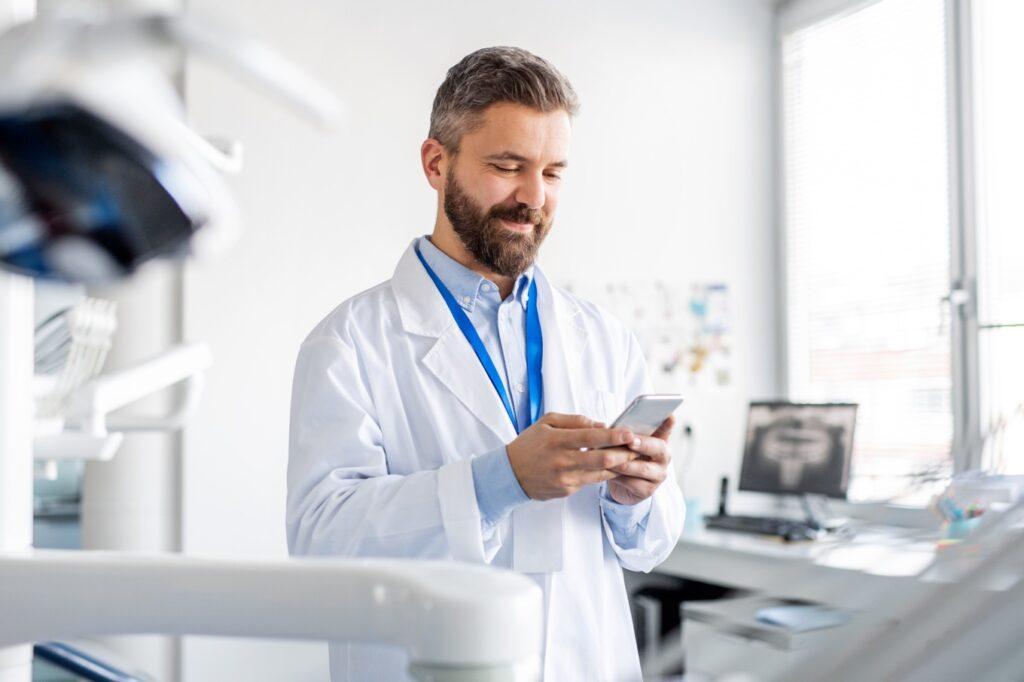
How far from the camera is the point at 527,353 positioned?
5.23 ft

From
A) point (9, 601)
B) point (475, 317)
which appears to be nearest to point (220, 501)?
point (475, 317)

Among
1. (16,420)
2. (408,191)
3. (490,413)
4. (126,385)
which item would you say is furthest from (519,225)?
(408,191)

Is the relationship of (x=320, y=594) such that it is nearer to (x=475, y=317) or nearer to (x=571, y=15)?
(x=475, y=317)

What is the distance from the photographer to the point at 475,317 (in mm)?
1627

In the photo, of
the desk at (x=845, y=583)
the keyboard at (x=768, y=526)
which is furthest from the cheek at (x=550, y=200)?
the keyboard at (x=768, y=526)

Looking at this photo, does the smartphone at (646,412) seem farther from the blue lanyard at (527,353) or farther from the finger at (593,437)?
the blue lanyard at (527,353)

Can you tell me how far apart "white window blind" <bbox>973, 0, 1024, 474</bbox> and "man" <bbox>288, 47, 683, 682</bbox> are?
179 centimetres

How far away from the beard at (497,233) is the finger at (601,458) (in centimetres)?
38

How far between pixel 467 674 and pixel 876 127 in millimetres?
3408

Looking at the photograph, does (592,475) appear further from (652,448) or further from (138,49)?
(138,49)

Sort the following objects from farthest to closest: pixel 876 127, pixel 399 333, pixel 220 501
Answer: pixel 876 127, pixel 220 501, pixel 399 333

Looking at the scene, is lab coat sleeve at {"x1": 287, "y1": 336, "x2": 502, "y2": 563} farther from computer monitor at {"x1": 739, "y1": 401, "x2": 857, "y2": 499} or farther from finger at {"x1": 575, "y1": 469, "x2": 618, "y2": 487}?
computer monitor at {"x1": 739, "y1": 401, "x2": 857, "y2": 499}

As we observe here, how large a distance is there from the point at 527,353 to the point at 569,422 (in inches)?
12.4

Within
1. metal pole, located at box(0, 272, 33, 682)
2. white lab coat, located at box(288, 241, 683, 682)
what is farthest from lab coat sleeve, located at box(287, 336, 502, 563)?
metal pole, located at box(0, 272, 33, 682)
